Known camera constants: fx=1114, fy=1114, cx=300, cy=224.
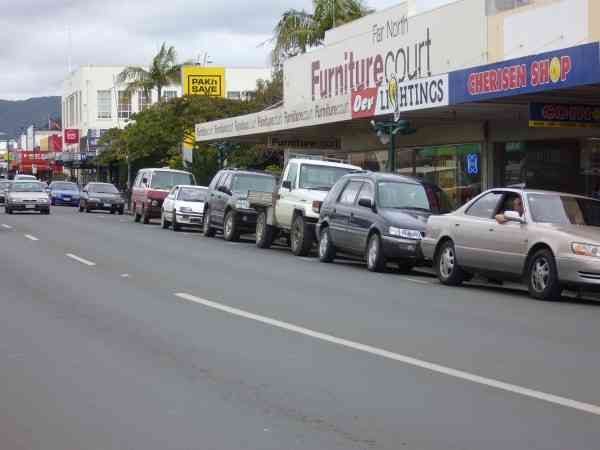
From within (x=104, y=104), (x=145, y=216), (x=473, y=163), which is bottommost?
(x=145, y=216)

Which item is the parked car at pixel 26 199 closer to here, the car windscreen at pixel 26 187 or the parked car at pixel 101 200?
the car windscreen at pixel 26 187

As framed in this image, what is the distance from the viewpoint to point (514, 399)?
7.89 metres

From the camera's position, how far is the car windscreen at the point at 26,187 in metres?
47.0

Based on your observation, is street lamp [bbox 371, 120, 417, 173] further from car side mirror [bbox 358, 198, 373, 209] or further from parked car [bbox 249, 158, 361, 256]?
car side mirror [bbox 358, 198, 373, 209]

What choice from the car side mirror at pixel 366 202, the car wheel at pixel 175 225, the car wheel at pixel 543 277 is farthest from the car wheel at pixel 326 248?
the car wheel at pixel 175 225

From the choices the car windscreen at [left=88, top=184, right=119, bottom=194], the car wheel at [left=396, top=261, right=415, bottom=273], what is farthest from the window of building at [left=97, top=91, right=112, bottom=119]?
the car wheel at [left=396, top=261, right=415, bottom=273]

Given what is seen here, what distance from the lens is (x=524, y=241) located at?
15617 millimetres

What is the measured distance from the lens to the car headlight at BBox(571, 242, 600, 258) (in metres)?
14.7

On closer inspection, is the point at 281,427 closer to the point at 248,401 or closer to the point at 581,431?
the point at 248,401

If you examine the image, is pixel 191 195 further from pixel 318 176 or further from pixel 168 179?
pixel 318 176

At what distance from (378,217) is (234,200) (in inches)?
368

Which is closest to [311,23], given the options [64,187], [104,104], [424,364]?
[64,187]

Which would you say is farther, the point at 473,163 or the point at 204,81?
the point at 204,81

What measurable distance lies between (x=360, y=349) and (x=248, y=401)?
239cm
